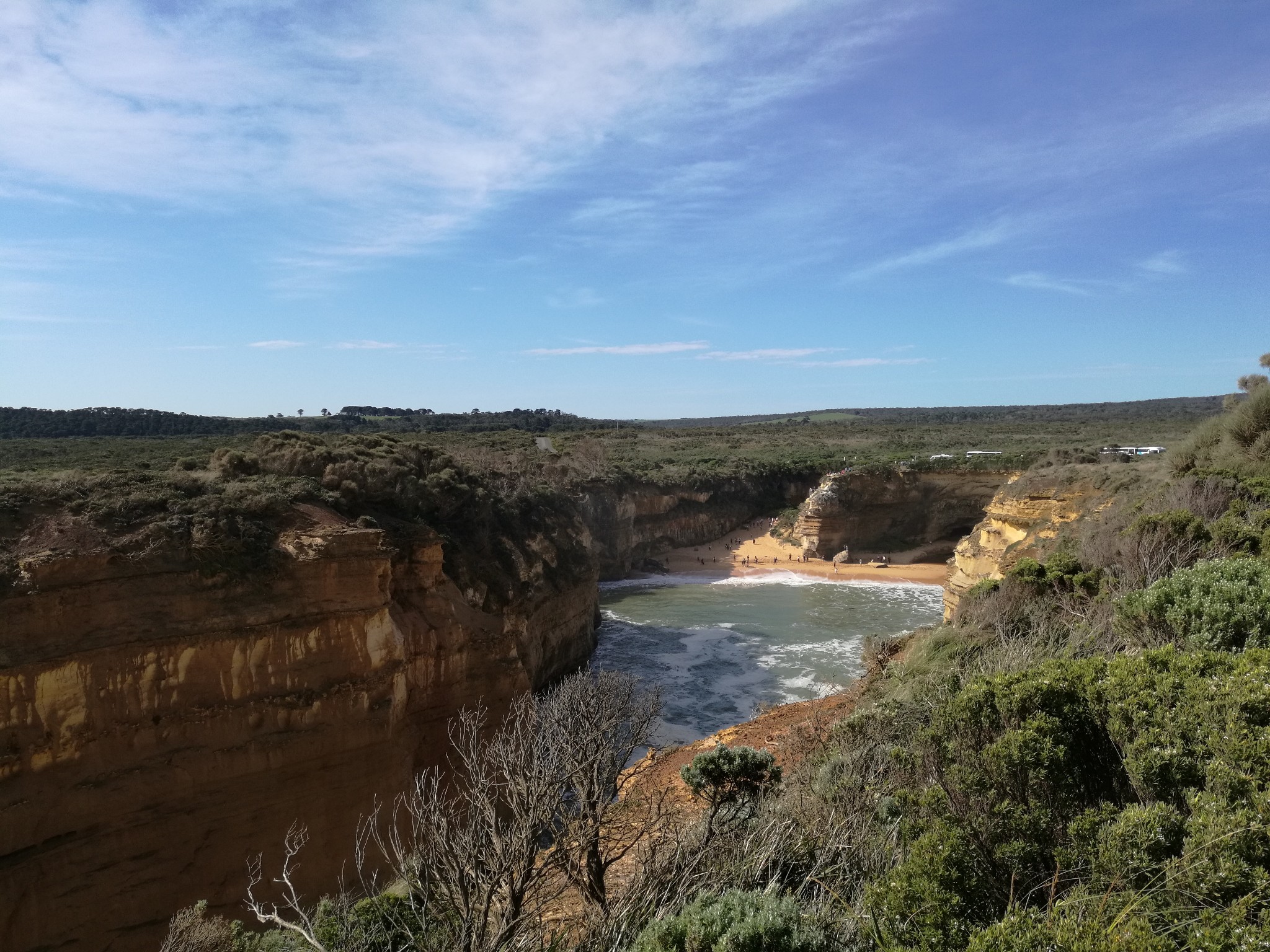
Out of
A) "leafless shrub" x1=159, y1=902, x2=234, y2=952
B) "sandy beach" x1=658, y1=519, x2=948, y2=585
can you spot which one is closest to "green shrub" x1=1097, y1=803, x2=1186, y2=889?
"leafless shrub" x1=159, y1=902, x2=234, y2=952

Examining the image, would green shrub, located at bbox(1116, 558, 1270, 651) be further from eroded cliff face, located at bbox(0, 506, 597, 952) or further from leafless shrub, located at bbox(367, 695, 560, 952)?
eroded cliff face, located at bbox(0, 506, 597, 952)

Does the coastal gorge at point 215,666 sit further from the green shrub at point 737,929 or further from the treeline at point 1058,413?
the treeline at point 1058,413

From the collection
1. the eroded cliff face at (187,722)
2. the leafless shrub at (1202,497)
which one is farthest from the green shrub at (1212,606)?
the eroded cliff face at (187,722)

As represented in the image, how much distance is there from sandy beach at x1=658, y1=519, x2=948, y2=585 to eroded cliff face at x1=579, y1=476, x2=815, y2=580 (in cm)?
134

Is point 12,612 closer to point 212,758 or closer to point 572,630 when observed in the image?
point 212,758

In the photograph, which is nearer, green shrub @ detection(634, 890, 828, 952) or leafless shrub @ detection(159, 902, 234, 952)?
green shrub @ detection(634, 890, 828, 952)

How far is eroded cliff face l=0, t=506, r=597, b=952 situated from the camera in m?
11.2

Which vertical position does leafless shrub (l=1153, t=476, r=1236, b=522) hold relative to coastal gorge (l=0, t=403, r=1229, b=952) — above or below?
above

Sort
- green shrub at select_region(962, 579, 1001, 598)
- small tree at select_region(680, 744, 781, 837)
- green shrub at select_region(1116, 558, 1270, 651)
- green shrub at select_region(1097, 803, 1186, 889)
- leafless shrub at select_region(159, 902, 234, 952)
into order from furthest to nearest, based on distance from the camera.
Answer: green shrub at select_region(962, 579, 1001, 598)
small tree at select_region(680, 744, 781, 837)
leafless shrub at select_region(159, 902, 234, 952)
green shrub at select_region(1116, 558, 1270, 651)
green shrub at select_region(1097, 803, 1186, 889)

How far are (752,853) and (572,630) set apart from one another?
67.8 feet

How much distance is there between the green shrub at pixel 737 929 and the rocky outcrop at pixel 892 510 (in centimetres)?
4580

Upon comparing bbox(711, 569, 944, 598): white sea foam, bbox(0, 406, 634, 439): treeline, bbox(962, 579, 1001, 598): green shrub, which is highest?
bbox(0, 406, 634, 439): treeline

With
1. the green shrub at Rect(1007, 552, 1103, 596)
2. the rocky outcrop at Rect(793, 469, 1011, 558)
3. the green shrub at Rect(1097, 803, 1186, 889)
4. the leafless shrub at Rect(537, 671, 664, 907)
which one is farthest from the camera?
the rocky outcrop at Rect(793, 469, 1011, 558)

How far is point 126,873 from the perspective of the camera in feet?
38.4
